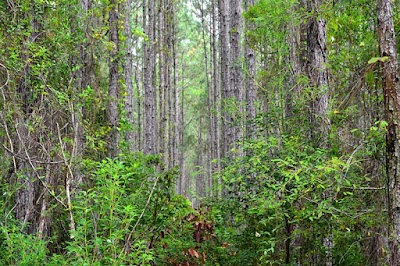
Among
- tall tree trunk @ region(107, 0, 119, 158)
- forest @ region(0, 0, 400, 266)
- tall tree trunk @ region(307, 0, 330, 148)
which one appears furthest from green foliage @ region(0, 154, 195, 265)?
tall tree trunk @ region(307, 0, 330, 148)

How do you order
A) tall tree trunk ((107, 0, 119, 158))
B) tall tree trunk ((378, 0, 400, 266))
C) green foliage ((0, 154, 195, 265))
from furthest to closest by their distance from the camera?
tall tree trunk ((107, 0, 119, 158)), green foliage ((0, 154, 195, 265)), tall tree trunk ((378, 0, 400, 266))

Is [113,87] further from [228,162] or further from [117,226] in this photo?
Result: [117,226]

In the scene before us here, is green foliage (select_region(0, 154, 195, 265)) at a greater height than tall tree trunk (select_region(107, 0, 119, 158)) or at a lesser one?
lesser

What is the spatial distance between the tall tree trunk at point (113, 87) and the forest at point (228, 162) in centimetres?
3

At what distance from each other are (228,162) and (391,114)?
2.10 metres

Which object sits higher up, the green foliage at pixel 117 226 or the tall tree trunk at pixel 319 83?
the tall tree trunk at pixel 319 83

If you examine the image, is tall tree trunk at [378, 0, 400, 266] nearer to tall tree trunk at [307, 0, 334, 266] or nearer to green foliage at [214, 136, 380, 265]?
green foliage at [214, 136, 380, 265]

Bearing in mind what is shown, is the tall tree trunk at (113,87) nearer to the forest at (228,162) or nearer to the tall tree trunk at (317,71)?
the forest at (228,162)

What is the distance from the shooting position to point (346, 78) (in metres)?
6.42

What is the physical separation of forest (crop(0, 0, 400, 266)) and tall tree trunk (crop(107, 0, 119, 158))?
3cm

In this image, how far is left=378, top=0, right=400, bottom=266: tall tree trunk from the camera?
144 inches

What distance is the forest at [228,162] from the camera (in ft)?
13.1

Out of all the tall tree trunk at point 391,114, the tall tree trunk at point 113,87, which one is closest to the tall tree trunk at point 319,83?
the tall tree trunk at point 391,114

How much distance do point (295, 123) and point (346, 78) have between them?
1.67 metres
